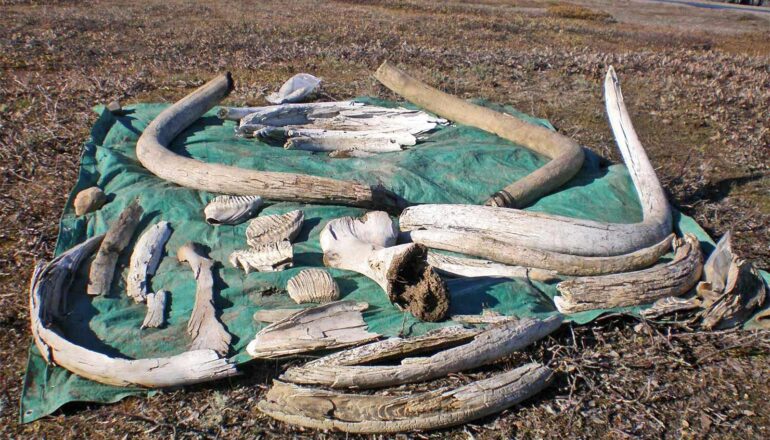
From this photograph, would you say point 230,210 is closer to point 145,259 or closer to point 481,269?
point 145,259

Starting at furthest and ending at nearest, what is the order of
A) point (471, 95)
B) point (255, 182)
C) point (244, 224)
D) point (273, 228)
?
point (471, 95)
point (255, 182)
point (244, 224)
point (273, 228)

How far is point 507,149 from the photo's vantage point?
6117 millimetres

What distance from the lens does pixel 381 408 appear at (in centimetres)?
322

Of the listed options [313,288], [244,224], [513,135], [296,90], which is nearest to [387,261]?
[313,288]

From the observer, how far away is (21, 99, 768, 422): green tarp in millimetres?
3764

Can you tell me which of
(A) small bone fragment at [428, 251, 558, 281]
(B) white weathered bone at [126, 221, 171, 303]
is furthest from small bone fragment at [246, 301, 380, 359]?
(B) white weathered bone at [126, 221, 171, 303]

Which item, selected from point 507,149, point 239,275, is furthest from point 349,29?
point 239,275

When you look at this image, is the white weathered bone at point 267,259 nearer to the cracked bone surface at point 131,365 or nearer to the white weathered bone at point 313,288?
the white weathered bone at point 313,288

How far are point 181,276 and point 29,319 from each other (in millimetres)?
941

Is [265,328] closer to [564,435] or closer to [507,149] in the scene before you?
[564,435]

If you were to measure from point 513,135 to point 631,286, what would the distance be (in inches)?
101

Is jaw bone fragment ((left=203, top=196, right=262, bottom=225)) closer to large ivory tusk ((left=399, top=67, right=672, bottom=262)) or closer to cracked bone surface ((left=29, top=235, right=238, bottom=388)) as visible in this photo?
large ivory tusk ((left=399, top=67, right=672, bottom=262))

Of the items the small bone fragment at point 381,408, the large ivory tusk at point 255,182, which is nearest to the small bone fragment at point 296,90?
the large ivory tusk at point 255,182

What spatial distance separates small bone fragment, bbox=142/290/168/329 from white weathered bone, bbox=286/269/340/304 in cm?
77
